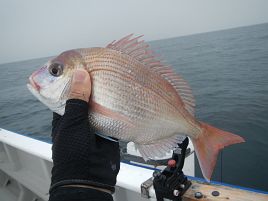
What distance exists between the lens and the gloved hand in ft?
5.12

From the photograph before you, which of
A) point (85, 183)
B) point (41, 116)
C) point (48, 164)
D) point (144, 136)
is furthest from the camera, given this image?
point (41, 116)

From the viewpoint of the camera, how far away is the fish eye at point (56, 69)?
1.69 m

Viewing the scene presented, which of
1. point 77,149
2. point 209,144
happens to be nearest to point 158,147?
point 209,144

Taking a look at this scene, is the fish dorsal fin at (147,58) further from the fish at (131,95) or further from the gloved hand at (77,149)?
the gloved hand at (77,149)

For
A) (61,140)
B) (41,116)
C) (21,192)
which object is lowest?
(41,116)

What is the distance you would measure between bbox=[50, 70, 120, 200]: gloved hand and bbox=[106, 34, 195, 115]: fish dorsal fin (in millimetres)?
308

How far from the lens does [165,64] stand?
1.71 metres

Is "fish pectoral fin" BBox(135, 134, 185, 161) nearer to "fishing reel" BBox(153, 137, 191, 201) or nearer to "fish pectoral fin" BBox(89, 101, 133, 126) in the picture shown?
"fish pectoral fin" BBox(89, 101, 133, 126)

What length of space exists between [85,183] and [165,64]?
92 centimetres

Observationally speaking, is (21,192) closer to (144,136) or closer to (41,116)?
(144,136)

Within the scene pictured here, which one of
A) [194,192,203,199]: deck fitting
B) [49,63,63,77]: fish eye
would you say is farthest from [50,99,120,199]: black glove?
[194,192,203,199]: deck fitting

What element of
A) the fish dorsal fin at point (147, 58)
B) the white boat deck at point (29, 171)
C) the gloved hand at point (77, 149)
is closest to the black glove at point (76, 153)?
the gloved hand at point (77, 149)

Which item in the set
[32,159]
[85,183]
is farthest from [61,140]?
[32,159]

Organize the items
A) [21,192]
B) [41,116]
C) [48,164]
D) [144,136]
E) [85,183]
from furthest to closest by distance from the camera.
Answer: [41,116], [21,192], [48,164], [144,136], [85,183]
